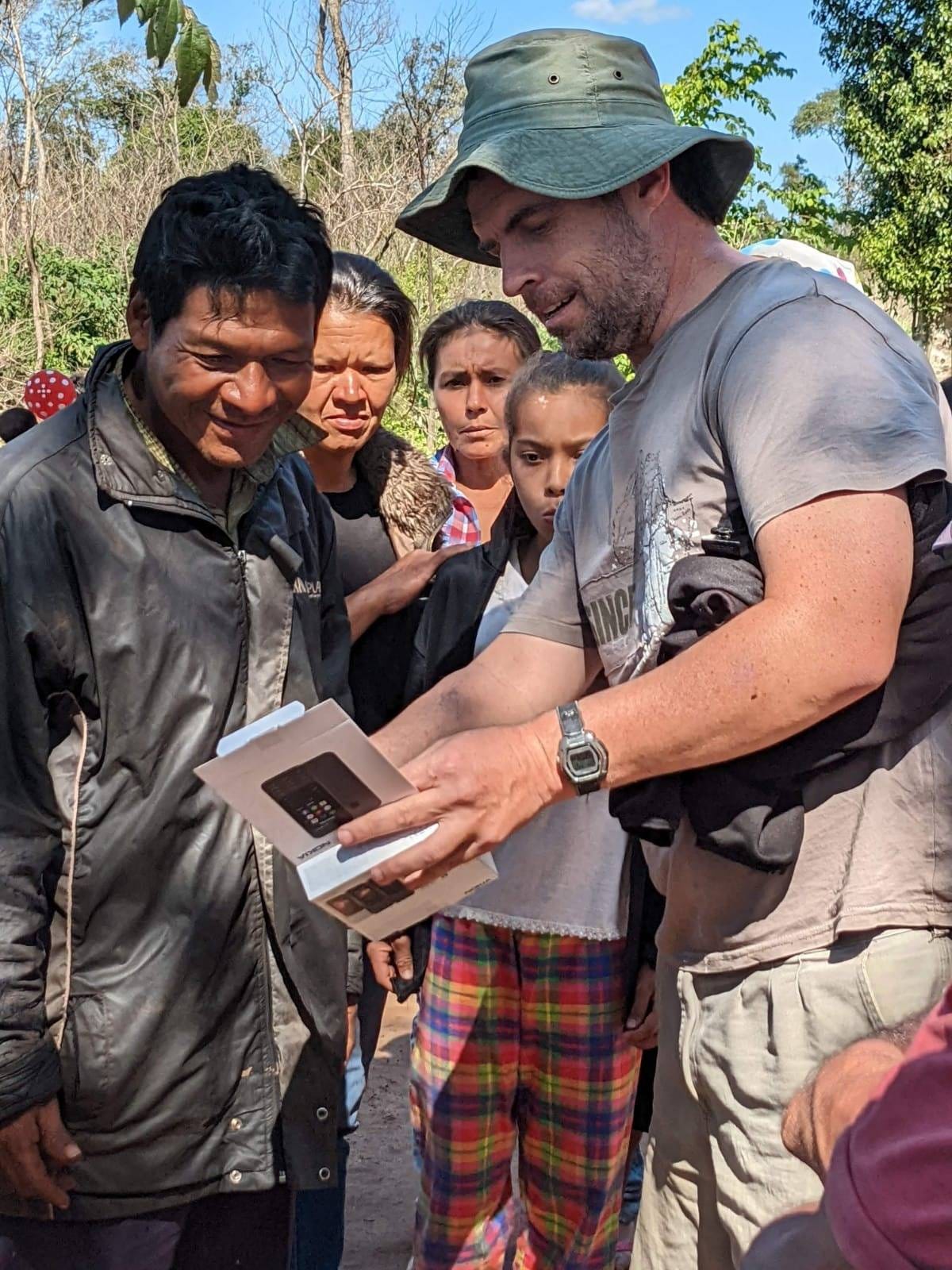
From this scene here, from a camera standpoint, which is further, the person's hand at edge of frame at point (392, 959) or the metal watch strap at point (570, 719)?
the person's hand at edge of frame at point (392, 959)

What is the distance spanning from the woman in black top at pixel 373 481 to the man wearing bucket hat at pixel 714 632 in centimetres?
92

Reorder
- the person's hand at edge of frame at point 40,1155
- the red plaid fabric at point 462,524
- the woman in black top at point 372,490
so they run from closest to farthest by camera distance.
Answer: the person's hand at edge of frame at point 40,1155, the woman in black top at point 372,490, the red plaid fabric at point 462,524

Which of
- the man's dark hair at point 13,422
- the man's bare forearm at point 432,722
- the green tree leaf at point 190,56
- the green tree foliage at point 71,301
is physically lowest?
the man's bare forearm at point 432,722

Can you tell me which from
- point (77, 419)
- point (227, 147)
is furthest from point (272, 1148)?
point (227, 147)

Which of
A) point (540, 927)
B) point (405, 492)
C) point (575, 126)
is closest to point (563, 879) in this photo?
point (540, 927)

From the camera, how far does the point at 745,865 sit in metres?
1.79

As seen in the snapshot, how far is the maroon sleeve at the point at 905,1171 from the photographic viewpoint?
1057 millimetres

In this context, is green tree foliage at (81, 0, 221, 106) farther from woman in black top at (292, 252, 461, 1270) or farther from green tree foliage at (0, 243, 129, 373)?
green tree foliage at (0, 243, 129, 373)

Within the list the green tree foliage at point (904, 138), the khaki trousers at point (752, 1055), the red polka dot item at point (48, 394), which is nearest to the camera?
the khaki trousers at point (752, 1055)

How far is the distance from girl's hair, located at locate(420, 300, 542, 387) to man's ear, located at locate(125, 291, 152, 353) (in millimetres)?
1607

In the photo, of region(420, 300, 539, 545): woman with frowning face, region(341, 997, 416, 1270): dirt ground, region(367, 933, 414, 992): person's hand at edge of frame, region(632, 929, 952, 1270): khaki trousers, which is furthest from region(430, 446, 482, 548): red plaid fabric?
region(341, 997, 416, 1270): dirt ground

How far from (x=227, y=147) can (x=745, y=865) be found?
1514cm

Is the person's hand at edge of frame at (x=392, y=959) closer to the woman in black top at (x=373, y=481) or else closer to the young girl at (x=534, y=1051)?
the young girl at (x=534, y=1051)

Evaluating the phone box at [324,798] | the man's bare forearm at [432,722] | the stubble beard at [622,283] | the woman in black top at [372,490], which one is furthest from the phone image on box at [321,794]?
the woman in black top at [372,490]
